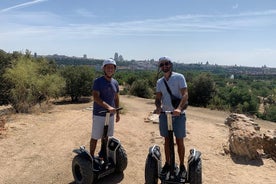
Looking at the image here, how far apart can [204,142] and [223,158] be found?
133 cm

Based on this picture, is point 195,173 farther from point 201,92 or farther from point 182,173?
point 201,92

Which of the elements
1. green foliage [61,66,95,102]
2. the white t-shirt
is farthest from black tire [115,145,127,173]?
green foliage [61,66,95,102]

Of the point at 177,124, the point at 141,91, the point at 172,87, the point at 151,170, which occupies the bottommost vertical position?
the point at 141,91

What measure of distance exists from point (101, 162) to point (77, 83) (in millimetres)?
19692

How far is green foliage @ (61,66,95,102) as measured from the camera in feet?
83.0

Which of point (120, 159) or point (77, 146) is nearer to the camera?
point (120, 159)

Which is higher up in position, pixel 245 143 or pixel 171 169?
pixel 171 169

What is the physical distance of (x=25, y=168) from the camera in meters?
6.95

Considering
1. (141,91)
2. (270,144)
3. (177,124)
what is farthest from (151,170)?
(141,91)

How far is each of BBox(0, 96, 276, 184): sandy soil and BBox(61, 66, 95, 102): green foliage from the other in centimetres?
1296

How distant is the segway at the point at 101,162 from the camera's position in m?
5.69

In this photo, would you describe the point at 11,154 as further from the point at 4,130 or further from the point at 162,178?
the point at 162,178

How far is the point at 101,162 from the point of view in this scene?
609 cm

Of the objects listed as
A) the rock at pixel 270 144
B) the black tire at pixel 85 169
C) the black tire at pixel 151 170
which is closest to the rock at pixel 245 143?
the rock at pixel 270 144
